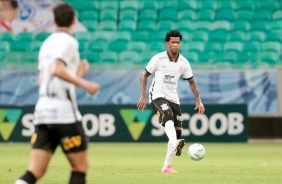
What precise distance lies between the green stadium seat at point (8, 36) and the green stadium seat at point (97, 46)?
2.22 metres

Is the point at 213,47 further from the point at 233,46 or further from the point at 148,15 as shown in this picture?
the point at 148,15

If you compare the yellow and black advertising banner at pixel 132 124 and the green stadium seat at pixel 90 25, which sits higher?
the green stadium seat at pixel 90 25

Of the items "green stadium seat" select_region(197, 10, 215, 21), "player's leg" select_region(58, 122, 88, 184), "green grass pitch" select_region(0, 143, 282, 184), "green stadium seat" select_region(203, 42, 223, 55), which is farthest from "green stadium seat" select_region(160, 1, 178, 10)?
"player's leg" select_region(58, 122, 88, 184)

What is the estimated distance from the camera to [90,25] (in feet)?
78.9

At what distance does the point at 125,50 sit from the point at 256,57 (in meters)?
3.48

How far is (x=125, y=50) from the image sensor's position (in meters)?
22.9

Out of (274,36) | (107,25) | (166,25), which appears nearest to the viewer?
(274,36)

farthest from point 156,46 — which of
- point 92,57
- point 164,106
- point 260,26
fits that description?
point 164,106

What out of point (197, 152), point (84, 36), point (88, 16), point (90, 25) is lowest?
point (197, 152)

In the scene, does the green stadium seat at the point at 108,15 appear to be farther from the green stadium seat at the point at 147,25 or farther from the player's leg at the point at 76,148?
the player's leg at the point at 76,148

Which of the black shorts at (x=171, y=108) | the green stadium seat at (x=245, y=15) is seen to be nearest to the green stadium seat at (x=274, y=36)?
the green stadium seat at (x=245, y=15)

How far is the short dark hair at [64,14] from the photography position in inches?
288

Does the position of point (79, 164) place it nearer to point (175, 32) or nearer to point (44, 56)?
point (44, 56)

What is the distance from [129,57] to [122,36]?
121 centimetres
